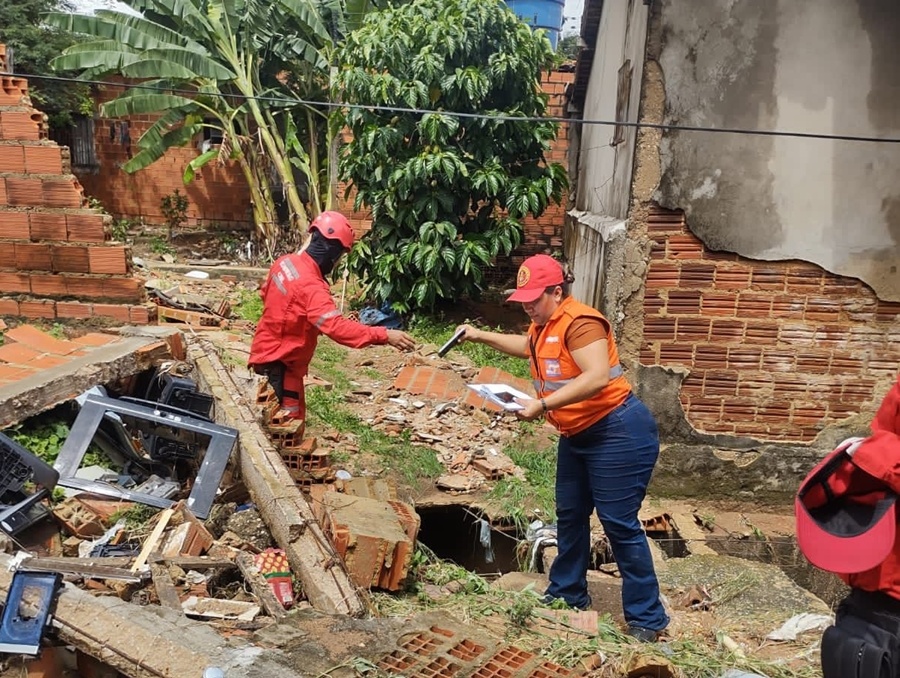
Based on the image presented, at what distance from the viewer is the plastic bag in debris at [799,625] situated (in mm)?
3604

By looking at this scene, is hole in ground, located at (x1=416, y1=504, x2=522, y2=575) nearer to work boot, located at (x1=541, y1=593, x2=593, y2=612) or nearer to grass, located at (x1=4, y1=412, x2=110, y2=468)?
work boot, located at (x1=541, y1=593, x2=593, y2=612)

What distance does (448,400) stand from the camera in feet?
23.4

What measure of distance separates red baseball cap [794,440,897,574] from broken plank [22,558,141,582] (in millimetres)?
2449

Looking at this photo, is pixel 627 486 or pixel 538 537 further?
pixel 538 537

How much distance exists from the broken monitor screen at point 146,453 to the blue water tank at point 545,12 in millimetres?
14439

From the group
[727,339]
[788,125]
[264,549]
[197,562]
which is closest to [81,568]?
[197,562]

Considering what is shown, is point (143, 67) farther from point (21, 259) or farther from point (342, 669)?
point (342, 669)

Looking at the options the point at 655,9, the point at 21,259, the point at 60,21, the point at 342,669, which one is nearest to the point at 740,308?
the point at 655,9

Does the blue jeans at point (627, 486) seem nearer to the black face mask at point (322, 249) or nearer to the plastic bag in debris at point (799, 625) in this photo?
the plastic bag in debris at point (799, 625)

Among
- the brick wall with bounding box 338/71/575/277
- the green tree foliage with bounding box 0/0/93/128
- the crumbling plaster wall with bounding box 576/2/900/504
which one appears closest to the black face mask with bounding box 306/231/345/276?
the crumbling plaster wall with bounding box 576/2/900/504

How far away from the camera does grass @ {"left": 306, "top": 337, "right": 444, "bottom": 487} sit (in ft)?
18.9

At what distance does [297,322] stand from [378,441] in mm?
1964

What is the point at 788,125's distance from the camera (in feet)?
16.6

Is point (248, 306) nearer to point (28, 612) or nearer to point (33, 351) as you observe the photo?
point (33, 351)
